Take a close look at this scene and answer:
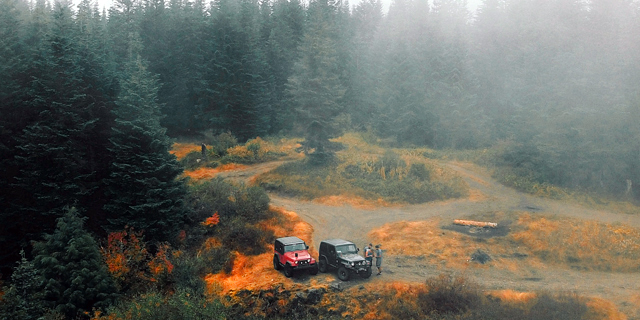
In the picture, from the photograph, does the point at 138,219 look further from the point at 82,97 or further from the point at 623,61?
the point at 623,61

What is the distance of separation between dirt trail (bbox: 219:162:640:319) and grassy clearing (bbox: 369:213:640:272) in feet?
2.74

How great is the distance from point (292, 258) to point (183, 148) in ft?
117

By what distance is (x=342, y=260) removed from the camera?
81.5 ft

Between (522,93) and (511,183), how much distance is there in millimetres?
13700

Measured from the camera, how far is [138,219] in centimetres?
3109

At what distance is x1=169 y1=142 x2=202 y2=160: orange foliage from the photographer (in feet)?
177

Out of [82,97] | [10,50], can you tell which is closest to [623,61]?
[82,97]

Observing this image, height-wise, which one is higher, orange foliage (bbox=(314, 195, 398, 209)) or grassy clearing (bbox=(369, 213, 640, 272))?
orange foliage (bbox=(314, 195, 398, 209))

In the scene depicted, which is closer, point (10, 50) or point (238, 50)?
point (10, 50)

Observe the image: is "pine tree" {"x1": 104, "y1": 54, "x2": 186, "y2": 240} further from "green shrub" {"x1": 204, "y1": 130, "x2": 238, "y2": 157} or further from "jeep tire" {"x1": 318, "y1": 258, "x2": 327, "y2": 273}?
"green shrub" {"x1": 204, "y1": 130, "x2": 238, "y2": 157}

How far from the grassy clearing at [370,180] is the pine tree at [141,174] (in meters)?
11.5

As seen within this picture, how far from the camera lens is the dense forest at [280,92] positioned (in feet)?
103

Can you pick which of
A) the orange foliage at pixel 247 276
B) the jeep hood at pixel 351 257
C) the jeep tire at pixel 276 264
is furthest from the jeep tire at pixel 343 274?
the jeep tire at pixel 276 264

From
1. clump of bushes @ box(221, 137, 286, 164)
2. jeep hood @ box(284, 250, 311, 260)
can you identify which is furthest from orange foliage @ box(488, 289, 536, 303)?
clump of bushes @ box(221, 137, 286, 164)
